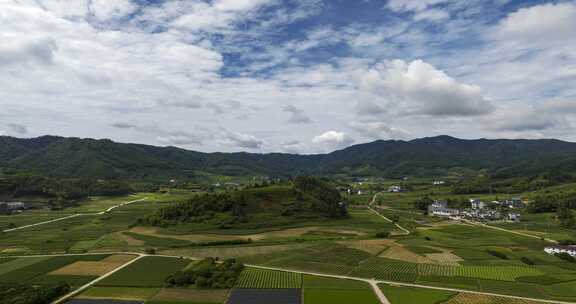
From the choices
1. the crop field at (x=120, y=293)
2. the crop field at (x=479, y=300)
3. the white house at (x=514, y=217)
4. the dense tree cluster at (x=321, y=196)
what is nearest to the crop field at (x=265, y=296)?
the crop field at (x=120, y=293)

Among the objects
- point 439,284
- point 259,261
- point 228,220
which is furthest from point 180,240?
point 439,284

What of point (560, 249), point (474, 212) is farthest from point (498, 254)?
point (474, 212)

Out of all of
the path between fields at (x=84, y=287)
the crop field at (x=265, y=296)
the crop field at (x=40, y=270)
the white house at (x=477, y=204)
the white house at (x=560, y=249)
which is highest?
the white house at (x=477, y=204)

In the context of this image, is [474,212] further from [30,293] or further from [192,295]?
[30,293]

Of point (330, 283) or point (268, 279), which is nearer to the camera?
point (330, 283)

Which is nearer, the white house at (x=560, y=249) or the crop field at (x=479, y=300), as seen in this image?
the crop field at (x=479, y=300)

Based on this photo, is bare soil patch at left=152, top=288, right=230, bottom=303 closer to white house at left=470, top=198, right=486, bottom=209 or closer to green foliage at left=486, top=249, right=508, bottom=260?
green foliage at left=486, top=249, right=508, bottom=260

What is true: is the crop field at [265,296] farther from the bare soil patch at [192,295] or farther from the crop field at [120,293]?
the crop field at [120,293]
